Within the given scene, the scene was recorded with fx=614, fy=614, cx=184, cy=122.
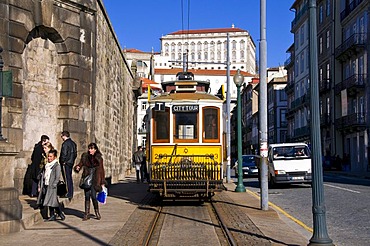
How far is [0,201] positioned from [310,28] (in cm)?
605

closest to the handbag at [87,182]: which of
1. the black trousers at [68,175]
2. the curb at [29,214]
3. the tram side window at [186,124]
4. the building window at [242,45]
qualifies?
the curb at [29,214]

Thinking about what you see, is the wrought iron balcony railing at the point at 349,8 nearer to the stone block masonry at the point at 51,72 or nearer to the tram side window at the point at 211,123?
the stone block masonry at the point at 51,72

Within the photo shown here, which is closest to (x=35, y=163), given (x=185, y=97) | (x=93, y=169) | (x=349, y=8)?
(x=93, y=169)

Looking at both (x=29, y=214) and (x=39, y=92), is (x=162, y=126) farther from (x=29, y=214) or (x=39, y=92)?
(x=29, y=214)

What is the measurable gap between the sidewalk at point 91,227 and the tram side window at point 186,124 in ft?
8.06

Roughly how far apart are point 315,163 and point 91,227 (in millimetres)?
5194

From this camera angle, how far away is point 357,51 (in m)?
51.9

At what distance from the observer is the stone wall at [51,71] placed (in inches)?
598

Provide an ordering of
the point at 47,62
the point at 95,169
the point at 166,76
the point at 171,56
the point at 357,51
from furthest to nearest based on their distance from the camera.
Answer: the point at 171,56, the point at 166,76, the point at 357,51, the point at 47,62, the point at 95,169

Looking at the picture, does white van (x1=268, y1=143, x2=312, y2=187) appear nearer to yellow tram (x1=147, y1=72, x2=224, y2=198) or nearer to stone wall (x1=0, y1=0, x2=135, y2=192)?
stone wall (x1=0, y1=0, x2=135, y2=192)

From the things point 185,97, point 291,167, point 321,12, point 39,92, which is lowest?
point 291,167

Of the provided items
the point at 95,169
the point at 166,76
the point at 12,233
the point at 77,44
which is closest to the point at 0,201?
the point at 12,233

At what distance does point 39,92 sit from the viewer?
18.0 metres

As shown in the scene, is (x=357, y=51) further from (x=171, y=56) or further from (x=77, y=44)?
(x=171, y=56)
